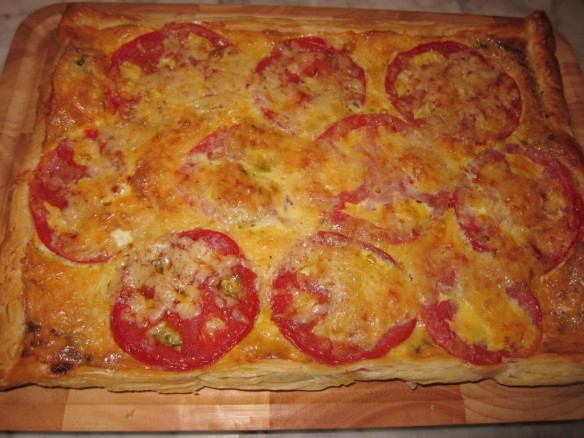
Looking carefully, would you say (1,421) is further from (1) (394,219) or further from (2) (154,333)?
(1) (394,219)

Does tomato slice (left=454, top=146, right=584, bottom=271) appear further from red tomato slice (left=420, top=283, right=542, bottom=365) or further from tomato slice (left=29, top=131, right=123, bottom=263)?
tomato slice (left=29, top=131, right=123, bottom=263)

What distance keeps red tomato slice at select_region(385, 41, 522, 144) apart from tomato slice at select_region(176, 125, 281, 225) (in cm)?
129

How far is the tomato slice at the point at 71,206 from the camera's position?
348 centimetres

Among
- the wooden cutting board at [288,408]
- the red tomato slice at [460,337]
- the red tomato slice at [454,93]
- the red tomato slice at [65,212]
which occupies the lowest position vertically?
the wooden cutting board at [288,408]

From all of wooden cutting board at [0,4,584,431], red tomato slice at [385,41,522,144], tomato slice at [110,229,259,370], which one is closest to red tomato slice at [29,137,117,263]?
tomato slice at [110,229,259,370]

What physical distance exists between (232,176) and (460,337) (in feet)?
6.60

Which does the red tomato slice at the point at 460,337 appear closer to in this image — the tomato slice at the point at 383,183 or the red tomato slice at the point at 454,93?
the tomato slice at the point at 383,183

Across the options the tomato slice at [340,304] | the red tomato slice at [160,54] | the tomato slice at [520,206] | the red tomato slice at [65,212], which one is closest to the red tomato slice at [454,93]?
the tomato slice at [520,206]

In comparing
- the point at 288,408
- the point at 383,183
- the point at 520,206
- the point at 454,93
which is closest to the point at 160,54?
the point at 383,183

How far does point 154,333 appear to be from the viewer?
326 centimetres

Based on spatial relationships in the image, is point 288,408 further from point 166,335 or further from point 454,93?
point 454,93

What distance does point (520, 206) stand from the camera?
12.6ft

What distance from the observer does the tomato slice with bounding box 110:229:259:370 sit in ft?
10.7

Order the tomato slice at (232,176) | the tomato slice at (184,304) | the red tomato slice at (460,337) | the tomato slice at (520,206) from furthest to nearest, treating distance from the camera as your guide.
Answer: the tomato slice at (520,206) < the tomato slice at (232,176) < the red tomato slice at (460,337) < the tomato slice at (184,304)
